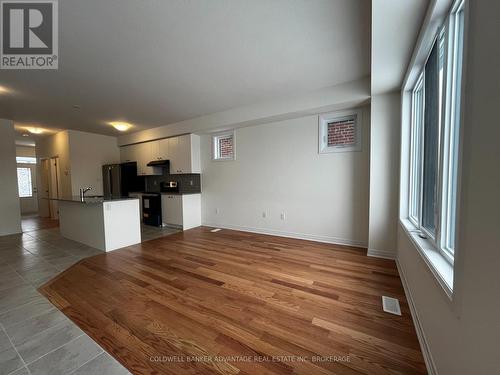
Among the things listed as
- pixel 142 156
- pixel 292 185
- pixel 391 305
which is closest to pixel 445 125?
pixel 391 305

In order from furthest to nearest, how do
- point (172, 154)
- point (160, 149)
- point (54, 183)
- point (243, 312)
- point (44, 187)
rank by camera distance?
point (44, 187), point (54, 183), point (160, 149), point (172, 154), point (243, 312)

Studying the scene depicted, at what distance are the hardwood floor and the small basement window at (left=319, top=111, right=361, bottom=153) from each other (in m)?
1.80

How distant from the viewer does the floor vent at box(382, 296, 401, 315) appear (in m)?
1.83

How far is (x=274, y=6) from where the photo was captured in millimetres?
1705

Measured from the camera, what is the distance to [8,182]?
472cm

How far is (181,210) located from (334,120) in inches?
154

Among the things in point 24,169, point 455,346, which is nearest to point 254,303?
point 455,346

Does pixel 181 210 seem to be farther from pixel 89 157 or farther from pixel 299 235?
pixel 89 157

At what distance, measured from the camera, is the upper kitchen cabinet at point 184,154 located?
507 centimetres

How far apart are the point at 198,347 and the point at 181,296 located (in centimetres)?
73

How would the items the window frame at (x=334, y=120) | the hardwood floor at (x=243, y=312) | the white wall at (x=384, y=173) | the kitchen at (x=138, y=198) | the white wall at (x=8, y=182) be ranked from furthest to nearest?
the white wall at (x=8, y=182), the kitchen at (x=138, y=198), the window frame at (x=334, y=120), the white wall at (x=384, y=173), the hardwood floor at (x=243, y=312)

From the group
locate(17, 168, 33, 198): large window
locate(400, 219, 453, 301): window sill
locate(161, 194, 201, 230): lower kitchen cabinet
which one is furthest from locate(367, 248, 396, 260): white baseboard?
locate(17, 168, 33, 198): large window

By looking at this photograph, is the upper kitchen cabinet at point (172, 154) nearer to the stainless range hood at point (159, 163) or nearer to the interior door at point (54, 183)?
the stainless range hood at point (159, 163)

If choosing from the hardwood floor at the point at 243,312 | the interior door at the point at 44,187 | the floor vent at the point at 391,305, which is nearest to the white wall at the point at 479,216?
the hardwood floor at the point at 243,312
